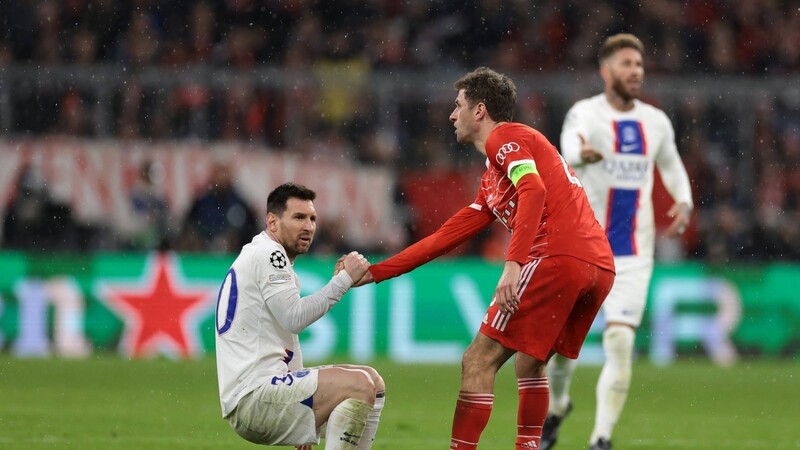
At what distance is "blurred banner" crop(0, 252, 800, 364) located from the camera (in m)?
14.2

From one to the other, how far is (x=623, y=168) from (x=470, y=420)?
123 inches

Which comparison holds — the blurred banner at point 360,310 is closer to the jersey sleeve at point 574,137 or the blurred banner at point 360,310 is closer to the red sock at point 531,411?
the jersey sleeve at point 574,137

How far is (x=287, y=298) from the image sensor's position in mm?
5746

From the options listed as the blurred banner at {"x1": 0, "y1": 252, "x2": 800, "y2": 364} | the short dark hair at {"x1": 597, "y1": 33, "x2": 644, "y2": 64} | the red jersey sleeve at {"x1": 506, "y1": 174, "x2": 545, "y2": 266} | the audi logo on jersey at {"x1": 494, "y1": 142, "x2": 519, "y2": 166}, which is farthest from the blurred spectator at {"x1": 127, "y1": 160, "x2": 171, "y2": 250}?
the red jersey sleeve at {"x1": 506, "y1": 174, "x2": 545, "y2": 266}

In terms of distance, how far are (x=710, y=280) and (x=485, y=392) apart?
30.9 feet

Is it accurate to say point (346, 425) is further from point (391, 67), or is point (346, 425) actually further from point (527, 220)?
point (391, 67)

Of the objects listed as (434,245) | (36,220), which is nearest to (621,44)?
(434,245)

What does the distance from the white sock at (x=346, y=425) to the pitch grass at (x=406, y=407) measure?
2376 millimetres

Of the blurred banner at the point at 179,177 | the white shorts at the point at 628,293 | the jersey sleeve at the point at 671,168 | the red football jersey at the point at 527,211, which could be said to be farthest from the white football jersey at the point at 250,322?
the blurred banner at the point at 179,177

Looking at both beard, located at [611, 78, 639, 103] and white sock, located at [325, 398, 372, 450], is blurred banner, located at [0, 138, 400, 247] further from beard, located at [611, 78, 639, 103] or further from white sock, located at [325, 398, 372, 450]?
white sock, located at [325, 398, 372, 450]

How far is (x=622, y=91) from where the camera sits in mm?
8586

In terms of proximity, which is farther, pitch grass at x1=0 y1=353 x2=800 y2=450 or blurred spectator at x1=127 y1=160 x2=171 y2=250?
blurred spectator at x1=127 y1=160 x2=171 y2=250

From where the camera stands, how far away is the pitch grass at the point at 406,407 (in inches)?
335

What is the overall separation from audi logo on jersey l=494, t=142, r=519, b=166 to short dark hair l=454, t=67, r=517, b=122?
0.86 ft
